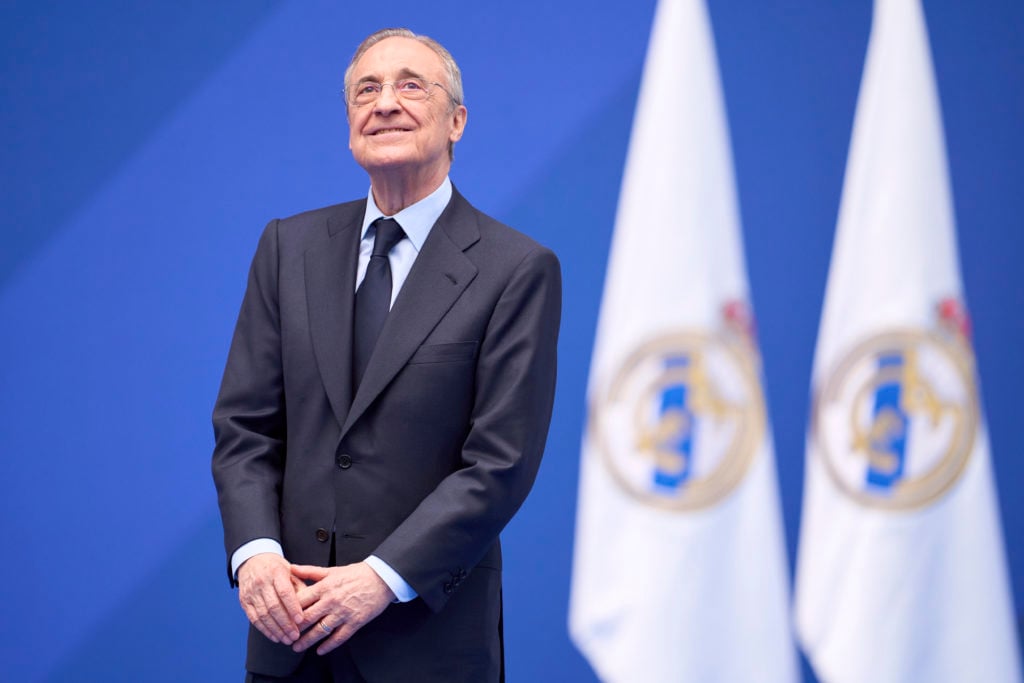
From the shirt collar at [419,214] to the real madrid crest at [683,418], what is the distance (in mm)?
903

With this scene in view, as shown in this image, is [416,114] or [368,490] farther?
[416,114]

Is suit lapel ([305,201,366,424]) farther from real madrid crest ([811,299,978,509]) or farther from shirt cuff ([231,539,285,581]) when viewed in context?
real madrid crest ([811,299,978,509])

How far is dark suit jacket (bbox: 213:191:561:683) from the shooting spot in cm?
135

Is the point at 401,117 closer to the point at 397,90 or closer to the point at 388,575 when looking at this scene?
the point at 397,90

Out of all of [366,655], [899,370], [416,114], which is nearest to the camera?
[366,655]

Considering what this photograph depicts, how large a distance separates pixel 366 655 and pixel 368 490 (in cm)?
23

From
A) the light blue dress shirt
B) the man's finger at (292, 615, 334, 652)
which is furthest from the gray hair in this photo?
the man's finger at (292, 615, 334, 652)

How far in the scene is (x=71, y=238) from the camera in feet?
7.89

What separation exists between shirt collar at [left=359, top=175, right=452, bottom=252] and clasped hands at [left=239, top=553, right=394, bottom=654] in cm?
50

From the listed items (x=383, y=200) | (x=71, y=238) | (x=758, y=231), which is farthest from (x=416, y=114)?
(x=71, y=238)

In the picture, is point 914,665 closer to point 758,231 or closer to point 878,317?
point 878,317

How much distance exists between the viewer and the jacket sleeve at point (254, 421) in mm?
1385

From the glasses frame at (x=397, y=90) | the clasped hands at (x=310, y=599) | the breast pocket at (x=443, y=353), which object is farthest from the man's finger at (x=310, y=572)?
the glasses frame at (x=397, y=90)

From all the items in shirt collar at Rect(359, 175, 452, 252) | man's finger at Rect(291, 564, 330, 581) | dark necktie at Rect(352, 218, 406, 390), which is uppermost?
shirt collar at Rect(359, 175, 452, 252)
